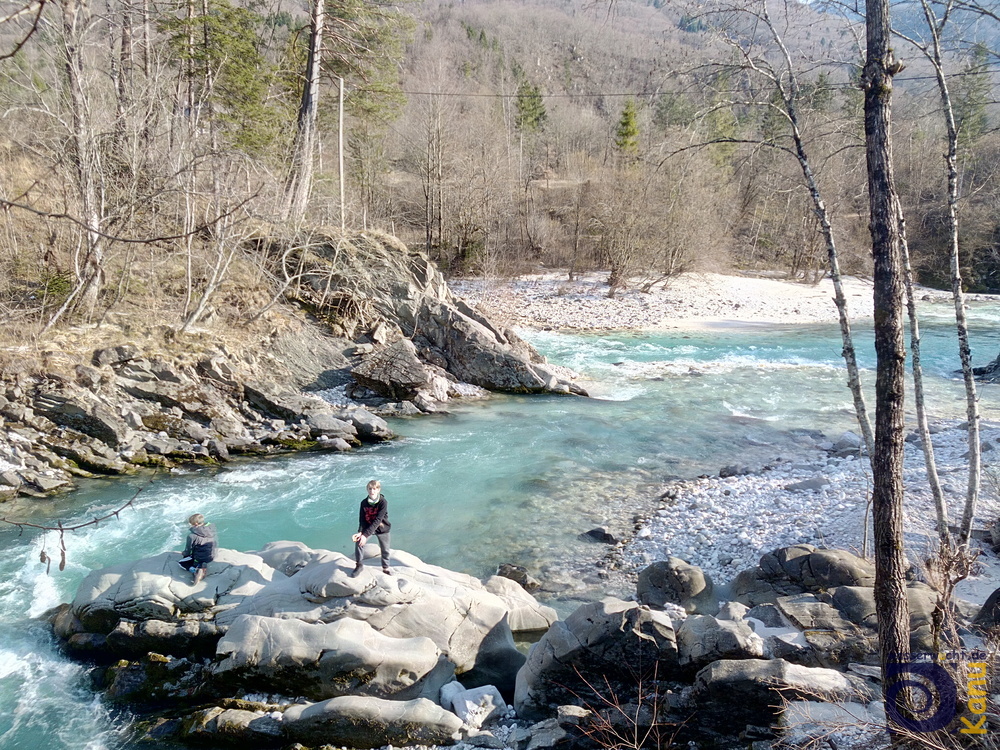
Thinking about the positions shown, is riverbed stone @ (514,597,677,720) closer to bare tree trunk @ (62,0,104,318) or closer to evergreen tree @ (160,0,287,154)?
bare tree trunk @ (62,0,104,318)

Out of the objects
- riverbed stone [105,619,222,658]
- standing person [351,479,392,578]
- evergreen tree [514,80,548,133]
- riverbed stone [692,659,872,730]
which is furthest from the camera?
evergreen tree [514,80,548,133]

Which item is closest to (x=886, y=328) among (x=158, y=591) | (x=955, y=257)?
(x=955, y=257)

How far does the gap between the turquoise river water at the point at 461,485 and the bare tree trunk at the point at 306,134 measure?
8299 mm

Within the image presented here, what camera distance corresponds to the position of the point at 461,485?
12398mm

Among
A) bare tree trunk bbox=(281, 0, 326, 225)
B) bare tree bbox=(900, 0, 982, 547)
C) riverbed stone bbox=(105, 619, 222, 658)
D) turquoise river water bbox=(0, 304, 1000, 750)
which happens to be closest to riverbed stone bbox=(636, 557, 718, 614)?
turquoise river water bbox=(0, 304, 1000, 750)

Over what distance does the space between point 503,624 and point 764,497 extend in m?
5.84

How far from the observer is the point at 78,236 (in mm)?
15586

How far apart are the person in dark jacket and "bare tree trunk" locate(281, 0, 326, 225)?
12867 mm

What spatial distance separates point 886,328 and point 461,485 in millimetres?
8818

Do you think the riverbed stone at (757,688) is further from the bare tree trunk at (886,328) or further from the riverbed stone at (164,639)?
the riverbed stone at (164,639)

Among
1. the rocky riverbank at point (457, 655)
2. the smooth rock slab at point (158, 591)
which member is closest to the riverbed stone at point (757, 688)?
the rocky riverbank at point (457, 655)

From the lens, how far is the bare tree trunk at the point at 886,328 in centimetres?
464

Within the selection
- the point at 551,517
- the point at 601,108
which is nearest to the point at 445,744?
the point at 551,517

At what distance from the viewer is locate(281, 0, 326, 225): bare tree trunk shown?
64.4ft
